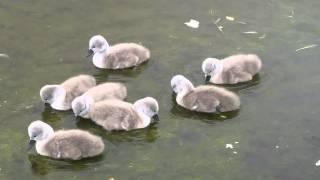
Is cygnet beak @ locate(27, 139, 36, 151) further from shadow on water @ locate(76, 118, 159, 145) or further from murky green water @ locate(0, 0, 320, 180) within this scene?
shadow on water @ locate(76, 118, 159, 145)

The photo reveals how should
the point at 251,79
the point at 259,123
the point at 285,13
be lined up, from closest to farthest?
the point at 259,123 → the point at 251,79 → the point at 285,13

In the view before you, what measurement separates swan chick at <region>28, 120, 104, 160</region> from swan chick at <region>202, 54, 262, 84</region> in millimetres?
951

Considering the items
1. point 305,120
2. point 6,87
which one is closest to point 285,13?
point 305,120

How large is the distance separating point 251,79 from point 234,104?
42 centimetres

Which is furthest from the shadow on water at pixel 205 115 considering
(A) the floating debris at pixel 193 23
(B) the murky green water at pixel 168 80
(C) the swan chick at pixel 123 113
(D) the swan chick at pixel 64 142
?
(A) the floating debris at pixel 193 23

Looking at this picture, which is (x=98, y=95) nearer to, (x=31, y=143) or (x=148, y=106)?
(x=148, y=106)

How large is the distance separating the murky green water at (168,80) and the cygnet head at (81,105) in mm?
78

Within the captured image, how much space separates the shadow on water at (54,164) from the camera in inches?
142

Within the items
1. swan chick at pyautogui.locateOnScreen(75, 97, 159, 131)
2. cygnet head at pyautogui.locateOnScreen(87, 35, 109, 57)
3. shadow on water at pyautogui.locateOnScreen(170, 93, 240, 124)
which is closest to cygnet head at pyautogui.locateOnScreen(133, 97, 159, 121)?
swan chick at pyautogui.locateOnScreen(75, 97, 159, 131)

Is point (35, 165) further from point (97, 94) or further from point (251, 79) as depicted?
point (251, 79)

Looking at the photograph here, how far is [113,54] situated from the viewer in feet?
14.7

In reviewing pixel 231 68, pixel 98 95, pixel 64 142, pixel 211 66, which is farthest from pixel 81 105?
pixel 231 68

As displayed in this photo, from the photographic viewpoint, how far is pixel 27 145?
12.3 ft

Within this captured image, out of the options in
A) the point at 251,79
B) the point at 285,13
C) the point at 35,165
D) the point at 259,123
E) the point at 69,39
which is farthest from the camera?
the point at 285,13
